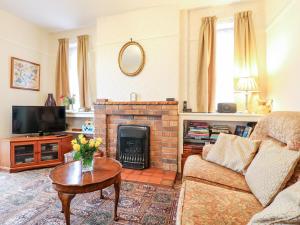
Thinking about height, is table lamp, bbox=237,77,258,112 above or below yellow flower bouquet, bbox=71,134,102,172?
above

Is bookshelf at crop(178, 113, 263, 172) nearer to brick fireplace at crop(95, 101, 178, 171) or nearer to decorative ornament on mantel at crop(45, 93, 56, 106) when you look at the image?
brick fireplace at crop(95, 101, 178, 171)

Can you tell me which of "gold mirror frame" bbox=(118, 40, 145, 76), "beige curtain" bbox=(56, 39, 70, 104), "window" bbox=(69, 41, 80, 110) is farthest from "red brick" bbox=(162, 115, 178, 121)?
"beige curtain" bbox=(56, 39, 70, 104)

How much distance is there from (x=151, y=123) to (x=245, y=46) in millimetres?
1929

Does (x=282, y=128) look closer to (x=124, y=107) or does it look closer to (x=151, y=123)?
(x=151, y=123)

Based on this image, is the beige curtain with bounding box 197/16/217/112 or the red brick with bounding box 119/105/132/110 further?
the red brick with bounding box 119/105/132/110

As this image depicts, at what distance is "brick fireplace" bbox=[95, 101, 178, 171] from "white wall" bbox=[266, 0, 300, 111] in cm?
142

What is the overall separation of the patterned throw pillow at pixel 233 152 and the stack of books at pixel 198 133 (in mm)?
781

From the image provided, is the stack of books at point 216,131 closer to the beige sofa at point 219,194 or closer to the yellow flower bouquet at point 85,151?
the beige sofa at point 219,194

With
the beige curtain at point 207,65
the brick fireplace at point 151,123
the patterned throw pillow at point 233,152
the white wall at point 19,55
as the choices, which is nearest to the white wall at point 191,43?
the beige curtain at point 207,65

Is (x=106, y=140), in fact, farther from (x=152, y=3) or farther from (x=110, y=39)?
(x=152, y=3)

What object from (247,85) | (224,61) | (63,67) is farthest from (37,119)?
(247,85)

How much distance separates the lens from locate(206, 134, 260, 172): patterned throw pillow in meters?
1.78

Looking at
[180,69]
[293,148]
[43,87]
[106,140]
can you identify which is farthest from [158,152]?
[43,87]

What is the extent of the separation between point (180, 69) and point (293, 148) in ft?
6.84
